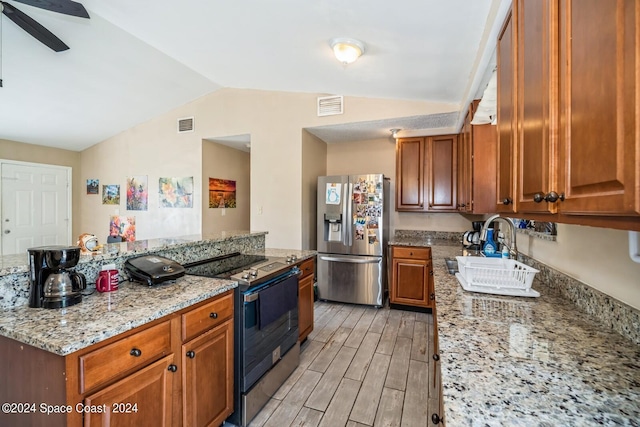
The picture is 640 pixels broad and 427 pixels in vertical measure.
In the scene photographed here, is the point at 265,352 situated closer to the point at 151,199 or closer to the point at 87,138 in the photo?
the point at 151,199

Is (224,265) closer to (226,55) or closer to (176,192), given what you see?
(226,55)

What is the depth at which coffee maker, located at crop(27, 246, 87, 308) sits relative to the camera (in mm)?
1201

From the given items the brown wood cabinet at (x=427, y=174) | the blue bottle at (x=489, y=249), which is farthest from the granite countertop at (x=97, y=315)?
the brown wood cabinet at (x=427, y=174)

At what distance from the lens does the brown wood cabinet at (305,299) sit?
100 inches

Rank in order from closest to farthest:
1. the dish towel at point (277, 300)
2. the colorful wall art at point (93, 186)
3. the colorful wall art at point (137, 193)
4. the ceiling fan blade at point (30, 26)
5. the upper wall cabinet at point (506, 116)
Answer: the upper wall cabinet at point (506, 116), the dish towel at point (277, 300), the ceiling fan blade at point (30, 26), the colorful wall art at point (137, 193), the colorful wall art at point (93, 186)

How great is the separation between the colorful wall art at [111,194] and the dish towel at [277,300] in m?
4.62

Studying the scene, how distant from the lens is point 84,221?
5.60m

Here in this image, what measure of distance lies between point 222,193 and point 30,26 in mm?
2916

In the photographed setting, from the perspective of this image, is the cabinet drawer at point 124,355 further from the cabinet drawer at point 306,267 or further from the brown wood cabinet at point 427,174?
the brown wood cabinet at point 427,174

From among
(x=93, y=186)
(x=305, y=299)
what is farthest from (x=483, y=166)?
(x=93, y=186)

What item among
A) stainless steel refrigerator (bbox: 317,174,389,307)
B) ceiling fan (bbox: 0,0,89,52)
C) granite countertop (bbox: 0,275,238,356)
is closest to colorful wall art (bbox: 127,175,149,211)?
ceiling fan (bbox: 0,0,89,52)

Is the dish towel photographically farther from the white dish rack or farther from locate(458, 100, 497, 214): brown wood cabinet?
locate(458, 100, 497, 214): brown wood cabinet

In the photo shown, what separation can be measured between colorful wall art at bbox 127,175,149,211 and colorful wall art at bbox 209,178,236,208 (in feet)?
3.91

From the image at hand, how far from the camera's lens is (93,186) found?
5473mm
